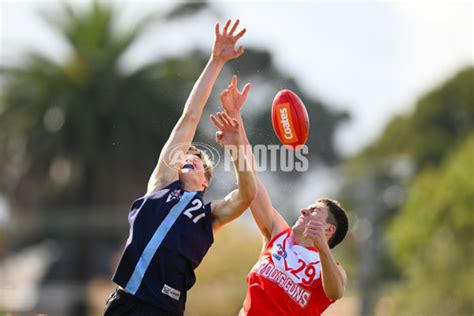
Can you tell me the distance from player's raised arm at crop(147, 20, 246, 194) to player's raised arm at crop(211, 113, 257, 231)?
65cm

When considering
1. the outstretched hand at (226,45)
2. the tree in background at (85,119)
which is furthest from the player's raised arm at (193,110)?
the tree in background at (85,119)

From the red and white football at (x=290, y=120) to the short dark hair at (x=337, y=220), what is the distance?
714mm

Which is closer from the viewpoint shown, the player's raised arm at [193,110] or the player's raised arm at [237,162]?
the player's raised arm at [237,162]

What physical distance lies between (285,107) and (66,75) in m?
27.1

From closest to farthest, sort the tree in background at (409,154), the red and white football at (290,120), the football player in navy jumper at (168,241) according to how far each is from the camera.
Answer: the football player in navy jumper at (168,241) → the red and white football at (290,120) → the tree in background at (409,154)

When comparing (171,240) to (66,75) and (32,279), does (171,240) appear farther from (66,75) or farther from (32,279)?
(32,279)

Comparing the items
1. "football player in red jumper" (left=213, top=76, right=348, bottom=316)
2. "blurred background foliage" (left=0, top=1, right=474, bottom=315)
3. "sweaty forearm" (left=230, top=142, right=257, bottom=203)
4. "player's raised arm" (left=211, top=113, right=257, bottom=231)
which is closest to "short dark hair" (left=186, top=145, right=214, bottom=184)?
"football player in red jumper" (left=213, top=76, right=348, bottom=316)

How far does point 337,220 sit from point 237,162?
122cm

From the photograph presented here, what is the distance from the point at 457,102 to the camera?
172ft

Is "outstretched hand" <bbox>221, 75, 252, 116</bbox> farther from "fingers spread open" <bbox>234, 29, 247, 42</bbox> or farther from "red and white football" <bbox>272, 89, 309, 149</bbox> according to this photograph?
"red and white football" <bbox>272, 89, 309, 149</bbox>

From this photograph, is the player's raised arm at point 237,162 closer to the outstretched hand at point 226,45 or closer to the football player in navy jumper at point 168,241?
the football player in navy jumper at point 168,241

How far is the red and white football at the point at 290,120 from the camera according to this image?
9219 millimetres

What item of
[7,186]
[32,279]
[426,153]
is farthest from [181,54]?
[426,153]

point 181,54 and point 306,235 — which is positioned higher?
point 181,54
